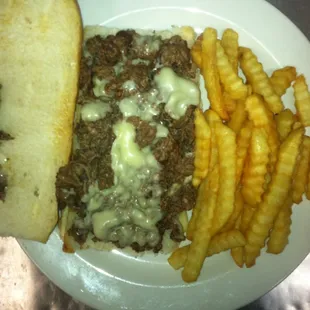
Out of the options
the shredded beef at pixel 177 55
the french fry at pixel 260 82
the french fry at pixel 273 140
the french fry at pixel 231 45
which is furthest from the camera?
the shredded beef at pixel 177 55

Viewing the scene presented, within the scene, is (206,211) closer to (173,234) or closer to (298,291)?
(173,234)

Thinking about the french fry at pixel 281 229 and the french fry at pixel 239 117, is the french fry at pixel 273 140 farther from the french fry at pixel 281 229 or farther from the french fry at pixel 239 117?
the french fry at pixel 281 229

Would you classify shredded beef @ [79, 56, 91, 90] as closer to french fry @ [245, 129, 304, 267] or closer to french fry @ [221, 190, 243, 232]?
french fry @ [221, 190, 243, 232]

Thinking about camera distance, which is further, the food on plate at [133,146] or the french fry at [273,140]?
the food on plate at [133,146]

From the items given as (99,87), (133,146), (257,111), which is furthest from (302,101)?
(99,87)

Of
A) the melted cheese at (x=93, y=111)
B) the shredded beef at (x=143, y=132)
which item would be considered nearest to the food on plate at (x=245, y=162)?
the shredded beef at (x=143, y=132)

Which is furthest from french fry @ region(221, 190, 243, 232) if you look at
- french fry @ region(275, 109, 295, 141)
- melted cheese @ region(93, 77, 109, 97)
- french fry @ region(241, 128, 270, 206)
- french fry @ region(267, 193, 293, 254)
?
melted cheese @ region(93, 77, 109, 97)
